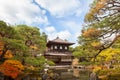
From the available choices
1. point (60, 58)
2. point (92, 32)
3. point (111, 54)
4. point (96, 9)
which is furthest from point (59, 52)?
point (96, 9)

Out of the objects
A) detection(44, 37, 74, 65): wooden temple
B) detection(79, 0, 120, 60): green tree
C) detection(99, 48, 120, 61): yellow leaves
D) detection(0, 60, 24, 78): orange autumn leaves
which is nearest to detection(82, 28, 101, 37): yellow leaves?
detection(79, 0, 120, 60): green tree

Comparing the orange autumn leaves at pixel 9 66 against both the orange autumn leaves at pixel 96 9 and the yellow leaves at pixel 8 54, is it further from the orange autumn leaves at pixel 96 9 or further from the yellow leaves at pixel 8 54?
the orange autumn leaves at pixel 96 9

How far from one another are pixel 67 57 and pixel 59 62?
7.13ft

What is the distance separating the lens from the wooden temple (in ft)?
140

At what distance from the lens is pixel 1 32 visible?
45.5 feet

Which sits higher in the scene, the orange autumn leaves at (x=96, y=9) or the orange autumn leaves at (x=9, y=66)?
the orange autumn leaves at (x=96, y=9)

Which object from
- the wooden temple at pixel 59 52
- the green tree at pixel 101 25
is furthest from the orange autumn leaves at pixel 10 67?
the wooden temple at pixel 59 52

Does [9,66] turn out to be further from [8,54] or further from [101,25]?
[101,25]

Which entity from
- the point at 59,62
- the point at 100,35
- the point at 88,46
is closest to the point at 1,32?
the point at 88,46

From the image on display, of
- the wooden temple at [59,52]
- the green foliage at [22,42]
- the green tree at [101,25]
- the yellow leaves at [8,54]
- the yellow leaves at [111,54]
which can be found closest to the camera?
the green tree at [101,25]

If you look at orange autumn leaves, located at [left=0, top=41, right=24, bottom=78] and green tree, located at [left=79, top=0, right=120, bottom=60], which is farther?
orange autumn leaves, located at [left=0, top=41, right=24, bottom=78]

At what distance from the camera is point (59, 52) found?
4481 cm

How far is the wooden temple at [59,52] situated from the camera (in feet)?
140

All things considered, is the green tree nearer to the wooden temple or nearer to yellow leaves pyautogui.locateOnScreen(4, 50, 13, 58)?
yellow leaves pyautogui.locateOnScreen(4, 50, 13, 58)
